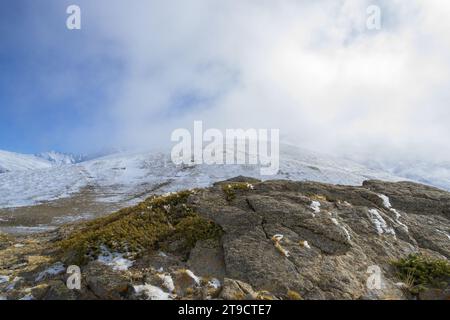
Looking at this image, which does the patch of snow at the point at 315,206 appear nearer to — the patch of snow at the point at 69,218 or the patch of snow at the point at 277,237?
the patch of snow at the point at 277,237

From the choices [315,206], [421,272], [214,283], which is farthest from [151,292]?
[421,272]

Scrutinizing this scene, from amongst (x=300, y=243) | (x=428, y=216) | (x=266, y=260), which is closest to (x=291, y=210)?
(x=300, y=243)

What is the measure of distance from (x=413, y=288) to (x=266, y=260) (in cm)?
414

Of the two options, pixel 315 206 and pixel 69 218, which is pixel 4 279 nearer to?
pixel 315 206

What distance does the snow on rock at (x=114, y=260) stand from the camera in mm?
10180

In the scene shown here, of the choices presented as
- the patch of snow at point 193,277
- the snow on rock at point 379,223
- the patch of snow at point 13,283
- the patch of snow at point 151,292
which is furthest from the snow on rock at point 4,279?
the snow on rock at point 379,223

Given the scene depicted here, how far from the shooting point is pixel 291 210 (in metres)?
12.8

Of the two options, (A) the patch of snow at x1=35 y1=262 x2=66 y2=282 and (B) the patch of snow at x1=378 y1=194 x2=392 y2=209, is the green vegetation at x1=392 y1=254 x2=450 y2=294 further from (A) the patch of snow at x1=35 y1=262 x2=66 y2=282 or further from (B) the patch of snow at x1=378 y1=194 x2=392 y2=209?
(A) the patch of snow at x1=35 y1=262 x2=66 y2=282

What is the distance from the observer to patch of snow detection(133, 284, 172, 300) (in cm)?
855

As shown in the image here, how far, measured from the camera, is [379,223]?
1305 cm

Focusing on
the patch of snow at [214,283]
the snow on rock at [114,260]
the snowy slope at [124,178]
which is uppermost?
the snow on rock at [114,260]

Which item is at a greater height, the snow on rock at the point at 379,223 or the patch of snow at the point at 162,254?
the snow on rock at the point at 379,223

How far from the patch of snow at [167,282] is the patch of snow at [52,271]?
12.1ft
